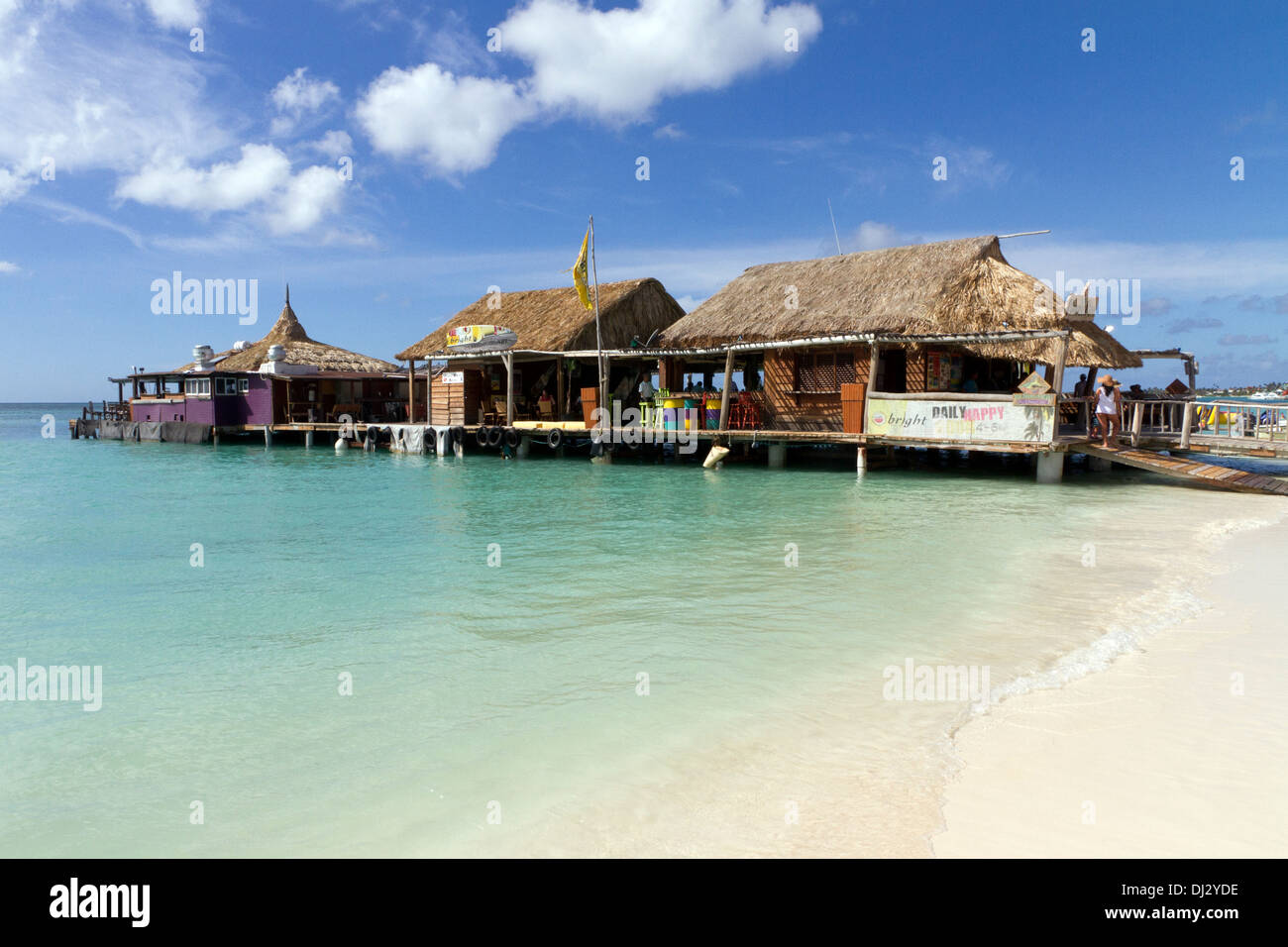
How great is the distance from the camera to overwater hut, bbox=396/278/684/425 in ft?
81.6

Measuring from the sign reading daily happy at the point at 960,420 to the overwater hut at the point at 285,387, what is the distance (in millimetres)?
23443

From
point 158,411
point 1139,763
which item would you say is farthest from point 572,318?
point 158,411

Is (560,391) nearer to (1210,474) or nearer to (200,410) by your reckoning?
(1210,474)

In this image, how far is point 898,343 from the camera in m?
18.0

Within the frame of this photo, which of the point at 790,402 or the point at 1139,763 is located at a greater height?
the point at 790,402

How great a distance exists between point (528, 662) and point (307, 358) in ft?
108

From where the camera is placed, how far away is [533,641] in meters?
6.40

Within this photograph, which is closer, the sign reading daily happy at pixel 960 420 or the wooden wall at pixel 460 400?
the sign reading daily happy at pixel 960 420

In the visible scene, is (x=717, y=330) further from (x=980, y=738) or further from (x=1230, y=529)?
Answer: (x=980, y=738)

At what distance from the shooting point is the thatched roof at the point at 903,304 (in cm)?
1706

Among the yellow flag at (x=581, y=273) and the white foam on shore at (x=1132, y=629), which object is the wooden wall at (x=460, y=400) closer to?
the yellow flag at (x=581, y=273)

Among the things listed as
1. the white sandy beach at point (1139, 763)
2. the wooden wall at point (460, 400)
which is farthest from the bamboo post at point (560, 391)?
the white sandy beach at point (1139, 763)
